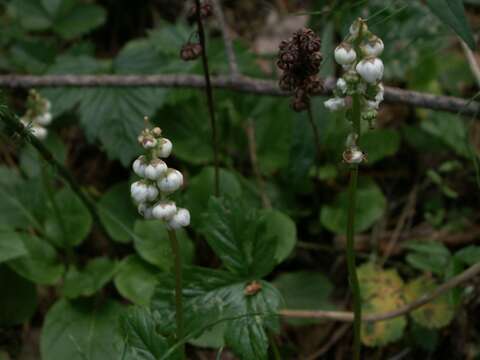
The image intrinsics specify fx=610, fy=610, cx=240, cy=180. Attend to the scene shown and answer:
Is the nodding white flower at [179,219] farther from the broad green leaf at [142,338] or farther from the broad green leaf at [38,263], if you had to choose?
the broad green leaf at [38,263]

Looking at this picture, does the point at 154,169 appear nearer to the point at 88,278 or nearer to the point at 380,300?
the point at 88,278

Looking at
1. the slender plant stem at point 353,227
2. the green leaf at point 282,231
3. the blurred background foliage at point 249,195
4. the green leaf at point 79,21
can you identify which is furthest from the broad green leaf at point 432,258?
the green leaf at point 79,21

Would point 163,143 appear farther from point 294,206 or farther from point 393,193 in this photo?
point 393,193

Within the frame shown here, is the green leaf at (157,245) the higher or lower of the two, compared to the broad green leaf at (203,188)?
lower

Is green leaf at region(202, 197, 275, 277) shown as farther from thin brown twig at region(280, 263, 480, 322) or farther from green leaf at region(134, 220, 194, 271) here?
green leaf at region(134, 220, 194, 271)

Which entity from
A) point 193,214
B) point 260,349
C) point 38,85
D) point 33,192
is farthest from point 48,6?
point 260,349

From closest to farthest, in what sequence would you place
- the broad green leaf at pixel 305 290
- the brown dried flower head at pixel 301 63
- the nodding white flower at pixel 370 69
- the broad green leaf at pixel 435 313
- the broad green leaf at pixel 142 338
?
the nodding white flower at pixel 370 69
the broad green leaf at pixel 142 338
the brown dried flower head at pixel 301 63
the broad green leaf at pixel 435 313
the broad green leaf at pixel 305 290

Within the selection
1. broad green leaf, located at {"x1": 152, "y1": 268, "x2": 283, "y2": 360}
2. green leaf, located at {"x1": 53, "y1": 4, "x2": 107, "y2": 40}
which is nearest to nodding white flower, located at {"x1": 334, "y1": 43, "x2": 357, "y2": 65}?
broad green leaf, located at {"x1": 152, "y1": 268, "x2": 283, "y2": 360}

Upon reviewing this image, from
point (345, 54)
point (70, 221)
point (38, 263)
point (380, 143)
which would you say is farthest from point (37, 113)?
point (380, 143)
